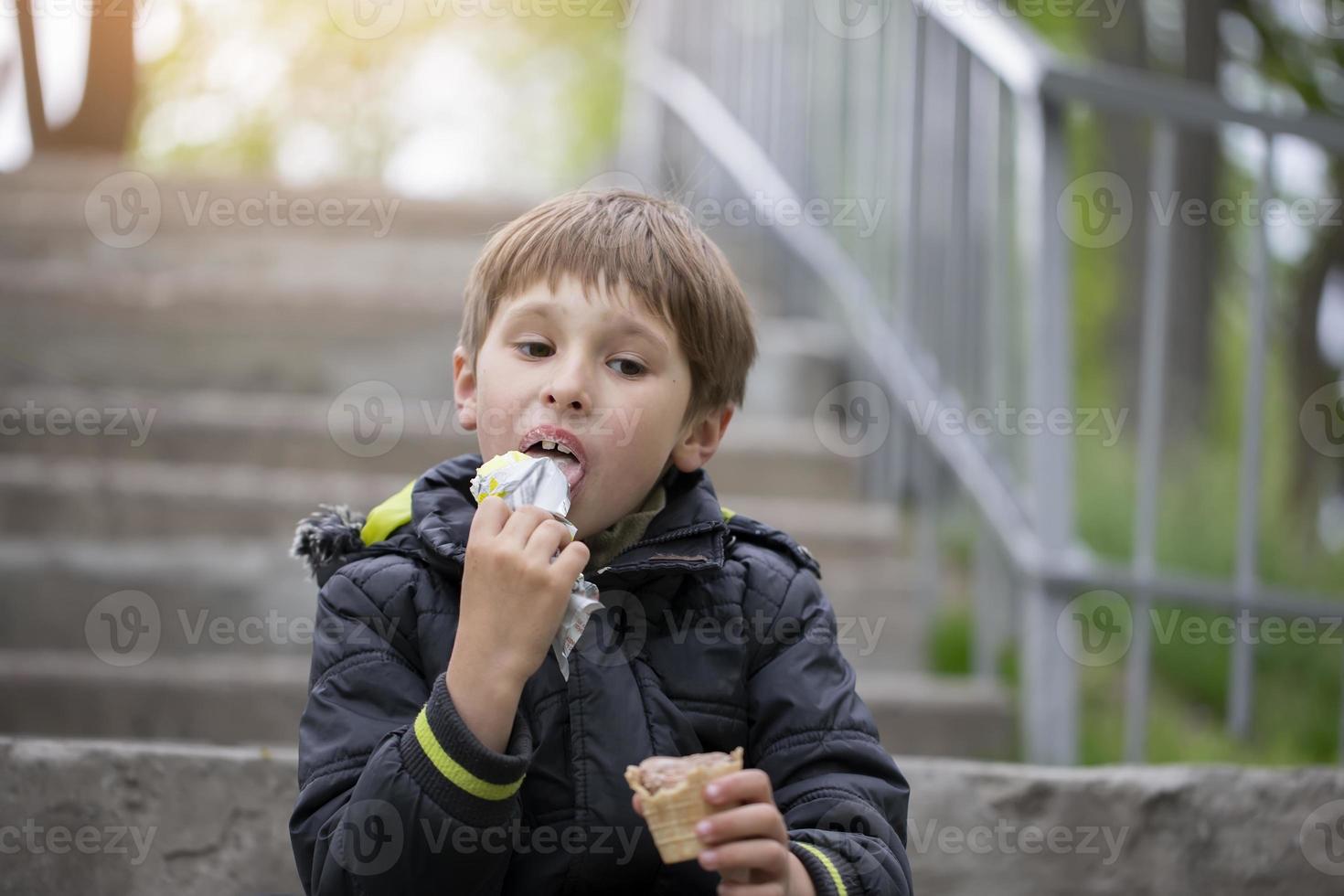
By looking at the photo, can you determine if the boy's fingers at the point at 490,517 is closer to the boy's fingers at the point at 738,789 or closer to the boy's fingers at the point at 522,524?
the boy's fingers at the point at 522,524

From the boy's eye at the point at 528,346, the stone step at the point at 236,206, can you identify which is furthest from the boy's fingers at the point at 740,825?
the stone step at the point at 236,206

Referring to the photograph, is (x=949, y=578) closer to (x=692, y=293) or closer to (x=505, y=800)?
(x=692, y=293)

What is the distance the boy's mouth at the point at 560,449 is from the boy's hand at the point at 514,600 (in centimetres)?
17

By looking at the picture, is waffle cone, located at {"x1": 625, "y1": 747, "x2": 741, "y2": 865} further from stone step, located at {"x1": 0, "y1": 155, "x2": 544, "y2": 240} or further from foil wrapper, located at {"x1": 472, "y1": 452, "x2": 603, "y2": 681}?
stone step, located at {"x1": 0, "y1": 155, "x2": 544, "y2": 240}

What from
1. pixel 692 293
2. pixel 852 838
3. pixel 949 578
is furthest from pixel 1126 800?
pixel 949 578

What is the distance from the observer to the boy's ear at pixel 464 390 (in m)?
1.77

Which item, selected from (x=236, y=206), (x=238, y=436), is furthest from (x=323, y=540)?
(x=236, y=206)

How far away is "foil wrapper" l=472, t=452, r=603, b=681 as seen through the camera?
1470mm

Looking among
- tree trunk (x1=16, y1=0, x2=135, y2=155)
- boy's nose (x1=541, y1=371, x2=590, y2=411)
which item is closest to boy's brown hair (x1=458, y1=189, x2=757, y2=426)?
boy's nose (x1=541, y1=371, x2=590, y2=411)

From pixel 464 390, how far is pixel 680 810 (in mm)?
721

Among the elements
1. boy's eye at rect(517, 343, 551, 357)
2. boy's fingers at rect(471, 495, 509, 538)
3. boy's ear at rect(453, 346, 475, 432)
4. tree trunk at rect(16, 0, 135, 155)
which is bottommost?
boy's fingers at rect(471, 495, 509, 538)

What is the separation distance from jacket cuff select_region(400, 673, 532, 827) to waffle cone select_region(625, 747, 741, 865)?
0.50ft

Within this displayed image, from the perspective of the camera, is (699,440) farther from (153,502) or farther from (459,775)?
(153,502)

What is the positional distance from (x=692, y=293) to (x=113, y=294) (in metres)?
3.06
